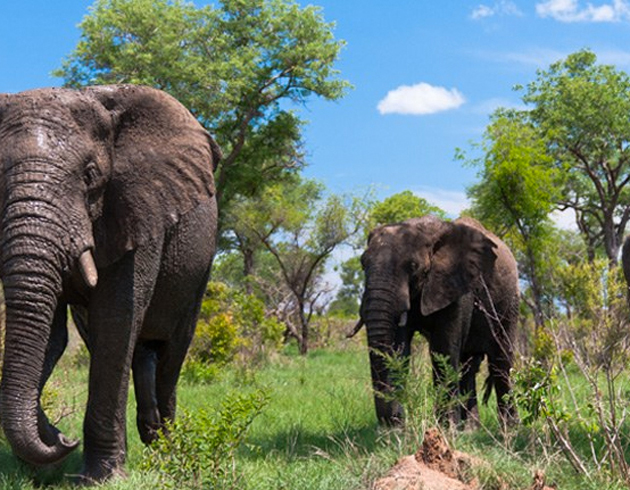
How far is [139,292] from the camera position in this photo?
19.6 ft

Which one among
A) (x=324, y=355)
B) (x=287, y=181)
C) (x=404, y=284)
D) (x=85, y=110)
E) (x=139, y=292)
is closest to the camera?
(x=85, y=110)

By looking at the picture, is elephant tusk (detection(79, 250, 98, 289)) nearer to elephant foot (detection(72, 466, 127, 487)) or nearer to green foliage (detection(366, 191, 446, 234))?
elephant foot (detection(72, 466, 127, 487))

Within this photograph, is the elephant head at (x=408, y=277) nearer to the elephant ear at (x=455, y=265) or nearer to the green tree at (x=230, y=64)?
the elephant ear at (x=455, y=265)

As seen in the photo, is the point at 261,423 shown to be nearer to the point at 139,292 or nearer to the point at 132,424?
the point at 132,424

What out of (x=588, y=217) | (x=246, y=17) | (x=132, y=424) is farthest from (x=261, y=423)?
(x=588, y=217)

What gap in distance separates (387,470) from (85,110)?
2.75 metres

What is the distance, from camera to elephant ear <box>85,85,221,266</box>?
18.7 ft

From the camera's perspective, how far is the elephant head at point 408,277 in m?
8.00

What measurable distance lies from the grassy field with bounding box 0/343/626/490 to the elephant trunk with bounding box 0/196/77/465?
668 mm

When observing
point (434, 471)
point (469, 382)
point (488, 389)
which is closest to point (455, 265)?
point (469, 382)

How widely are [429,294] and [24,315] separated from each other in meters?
4.51

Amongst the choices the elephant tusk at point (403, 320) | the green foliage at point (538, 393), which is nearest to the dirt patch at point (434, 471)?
the green foliage at point (538, 393)

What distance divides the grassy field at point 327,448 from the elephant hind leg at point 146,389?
0.22m

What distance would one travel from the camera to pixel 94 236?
223 inches
